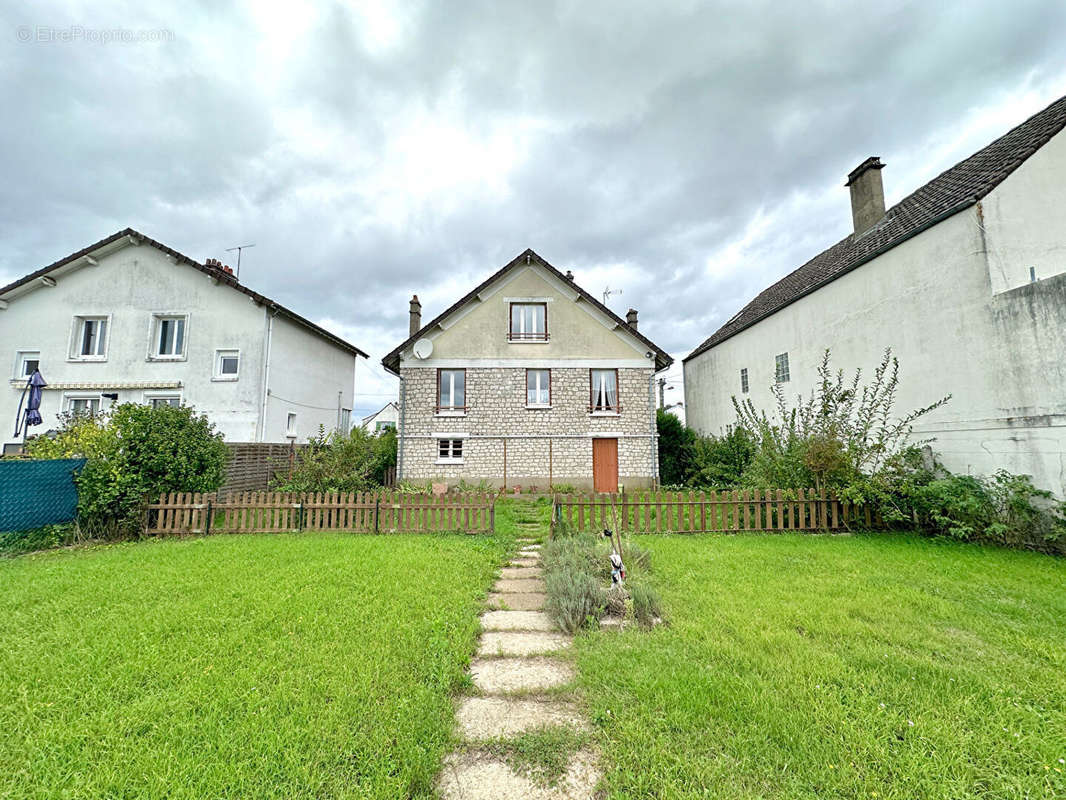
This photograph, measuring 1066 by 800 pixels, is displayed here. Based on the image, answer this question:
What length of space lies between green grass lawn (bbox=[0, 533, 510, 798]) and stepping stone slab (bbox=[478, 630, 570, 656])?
19 cm

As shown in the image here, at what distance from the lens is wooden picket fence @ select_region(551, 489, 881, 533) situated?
8797mm

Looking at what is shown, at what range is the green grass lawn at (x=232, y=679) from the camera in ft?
7.70

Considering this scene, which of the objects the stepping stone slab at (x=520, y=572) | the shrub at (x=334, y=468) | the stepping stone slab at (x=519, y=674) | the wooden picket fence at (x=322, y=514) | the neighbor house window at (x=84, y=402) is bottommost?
the stepping stone slab at (x=519, y=674)

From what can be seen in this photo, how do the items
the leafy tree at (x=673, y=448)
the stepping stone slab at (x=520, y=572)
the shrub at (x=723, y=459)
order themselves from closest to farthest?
the stepping stone slab at (x=520, y=572) < the shrub at (x=723, y=459) < the leafy tree at (x=673, y=448)

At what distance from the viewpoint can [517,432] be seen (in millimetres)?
16984

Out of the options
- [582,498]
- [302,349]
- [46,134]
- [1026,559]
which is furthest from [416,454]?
[1026,559]

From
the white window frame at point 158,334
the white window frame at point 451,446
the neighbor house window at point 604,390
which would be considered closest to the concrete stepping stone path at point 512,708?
the white window frame at point 451,446

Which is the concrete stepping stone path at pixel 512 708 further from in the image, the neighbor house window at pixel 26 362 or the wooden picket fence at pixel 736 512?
the neighbor house window at pixel 26 362

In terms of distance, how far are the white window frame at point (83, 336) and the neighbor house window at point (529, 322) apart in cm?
1548

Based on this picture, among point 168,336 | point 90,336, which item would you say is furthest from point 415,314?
point 90,336

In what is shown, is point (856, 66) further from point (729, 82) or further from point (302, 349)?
point (302, 349)

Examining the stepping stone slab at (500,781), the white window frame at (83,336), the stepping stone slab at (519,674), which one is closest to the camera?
the stepping stone slab at (500,781)

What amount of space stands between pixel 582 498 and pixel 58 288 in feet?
73.0

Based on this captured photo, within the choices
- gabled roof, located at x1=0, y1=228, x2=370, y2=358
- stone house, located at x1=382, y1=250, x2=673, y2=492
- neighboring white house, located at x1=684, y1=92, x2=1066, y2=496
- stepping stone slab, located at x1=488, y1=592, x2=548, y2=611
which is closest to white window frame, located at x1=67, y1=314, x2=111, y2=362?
gabled roof, located at x1=0, y1=228, x2=370, y2=358
